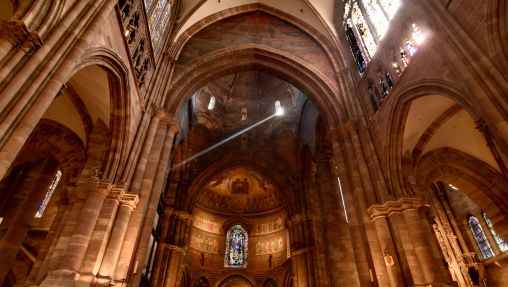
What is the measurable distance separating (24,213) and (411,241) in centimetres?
1231

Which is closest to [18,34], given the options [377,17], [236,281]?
[377,17]

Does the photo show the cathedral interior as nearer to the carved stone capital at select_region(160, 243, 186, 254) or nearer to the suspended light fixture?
the carved stone capital at select_region(160, 243, 186, 254)

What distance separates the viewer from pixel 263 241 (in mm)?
23469

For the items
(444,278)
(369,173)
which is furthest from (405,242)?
(369,173)

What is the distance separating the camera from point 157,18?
11.7 metres

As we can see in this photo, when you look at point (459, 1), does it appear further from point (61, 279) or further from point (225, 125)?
point (225, 125)

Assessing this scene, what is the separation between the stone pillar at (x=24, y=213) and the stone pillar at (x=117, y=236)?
4305 mm

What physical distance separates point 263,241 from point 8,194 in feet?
55.1

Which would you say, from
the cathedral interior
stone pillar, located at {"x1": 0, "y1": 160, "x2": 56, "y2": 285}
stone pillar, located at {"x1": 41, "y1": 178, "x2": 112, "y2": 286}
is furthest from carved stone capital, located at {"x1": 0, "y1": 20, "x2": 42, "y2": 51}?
stone pillar, located at {"x1": 0, "y1": 160, "x2": 56, "y2": 285}

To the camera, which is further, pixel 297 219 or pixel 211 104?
pixel 211 104

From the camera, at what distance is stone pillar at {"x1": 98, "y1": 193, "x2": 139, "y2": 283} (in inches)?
295

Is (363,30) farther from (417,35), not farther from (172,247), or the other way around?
(172,247)

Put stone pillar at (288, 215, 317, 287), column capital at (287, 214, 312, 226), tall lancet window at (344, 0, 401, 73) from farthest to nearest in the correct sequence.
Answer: column capital at (287, 214, 312, 226) < stone pillar at (288, 215, 317, 287) < tall lancet window at (344, 0, 401, 73)

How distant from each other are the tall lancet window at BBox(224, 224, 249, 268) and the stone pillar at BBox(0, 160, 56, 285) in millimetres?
14858
